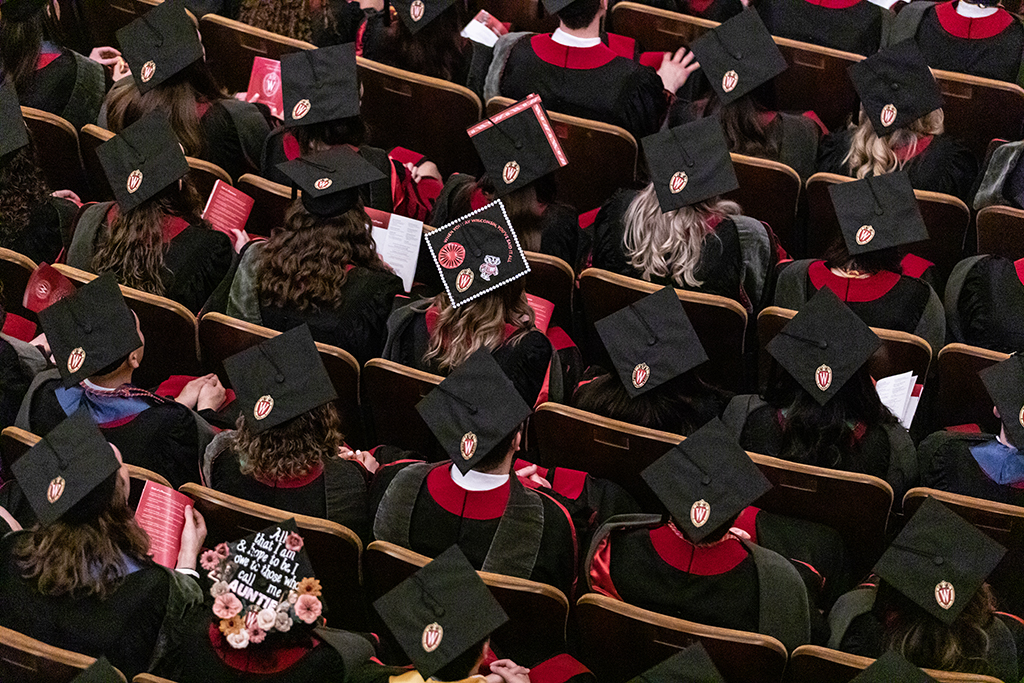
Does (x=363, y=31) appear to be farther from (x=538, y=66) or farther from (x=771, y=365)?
(x=771, y=365)

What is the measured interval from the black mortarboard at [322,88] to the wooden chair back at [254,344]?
104 centimetres

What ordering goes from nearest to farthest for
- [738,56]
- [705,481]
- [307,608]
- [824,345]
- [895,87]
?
[307,608], [705,481], [824,345], [895,87], [738,56]

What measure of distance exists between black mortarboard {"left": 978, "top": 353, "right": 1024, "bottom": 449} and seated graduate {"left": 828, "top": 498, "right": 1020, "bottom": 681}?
500mm

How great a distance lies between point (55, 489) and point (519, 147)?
2.08 meters

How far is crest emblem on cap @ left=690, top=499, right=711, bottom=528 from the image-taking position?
9.99 ft

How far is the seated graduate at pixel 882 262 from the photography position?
3.91 metres

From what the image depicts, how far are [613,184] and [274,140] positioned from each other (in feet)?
4.75

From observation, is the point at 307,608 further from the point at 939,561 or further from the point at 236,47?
the point at 236,47

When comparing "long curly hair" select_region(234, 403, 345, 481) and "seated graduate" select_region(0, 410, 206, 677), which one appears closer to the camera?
"seated graduate" select_region(0, 410, 206, 677)

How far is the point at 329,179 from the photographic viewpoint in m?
4.08

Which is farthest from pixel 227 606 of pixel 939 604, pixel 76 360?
pixel 939 604

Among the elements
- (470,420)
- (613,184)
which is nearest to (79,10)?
(613,184)

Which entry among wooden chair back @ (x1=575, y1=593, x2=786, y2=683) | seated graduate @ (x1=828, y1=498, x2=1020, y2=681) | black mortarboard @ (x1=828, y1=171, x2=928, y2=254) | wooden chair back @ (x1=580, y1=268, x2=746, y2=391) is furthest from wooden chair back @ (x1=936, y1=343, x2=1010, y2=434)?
wooden chair back @ (x1=575, y1=593, x2=786, y2=683)

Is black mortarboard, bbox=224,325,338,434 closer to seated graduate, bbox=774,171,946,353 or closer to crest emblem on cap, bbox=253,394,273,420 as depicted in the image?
crest emblem on cap, bbox=253,394,273,420
